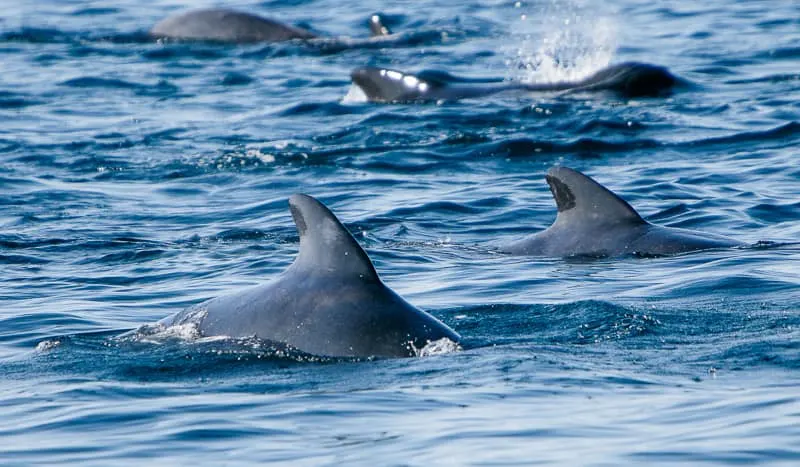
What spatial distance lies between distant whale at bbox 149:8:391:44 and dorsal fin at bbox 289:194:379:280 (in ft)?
71.1

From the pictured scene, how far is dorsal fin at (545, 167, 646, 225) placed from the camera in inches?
540

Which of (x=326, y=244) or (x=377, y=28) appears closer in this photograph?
(x=326, y=244)

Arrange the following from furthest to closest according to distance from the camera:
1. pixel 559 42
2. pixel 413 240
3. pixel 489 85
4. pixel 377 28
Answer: pixel 377 28 < pixel 559 42 < pixel 489 85 < pixel 413 240

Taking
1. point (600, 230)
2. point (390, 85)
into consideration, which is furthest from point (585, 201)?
point (390, 85)

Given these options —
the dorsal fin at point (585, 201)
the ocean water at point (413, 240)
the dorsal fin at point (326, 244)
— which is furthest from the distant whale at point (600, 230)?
the dorsal fin at point (326, 244)

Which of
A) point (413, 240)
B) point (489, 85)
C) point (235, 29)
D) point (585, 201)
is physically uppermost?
point (235, 29)

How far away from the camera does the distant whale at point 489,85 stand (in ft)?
79.0

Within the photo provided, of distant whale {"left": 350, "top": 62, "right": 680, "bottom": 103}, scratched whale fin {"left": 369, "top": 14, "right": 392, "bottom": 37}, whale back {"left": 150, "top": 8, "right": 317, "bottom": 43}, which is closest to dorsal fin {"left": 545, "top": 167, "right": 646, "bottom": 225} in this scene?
distant whale {"left": 350, "top": 62, "right": 680, "bottom": 103}

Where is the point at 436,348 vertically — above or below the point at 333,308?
below

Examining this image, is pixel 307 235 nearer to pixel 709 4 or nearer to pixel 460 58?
pixel 460 58

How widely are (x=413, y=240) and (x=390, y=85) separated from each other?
29.5 ft

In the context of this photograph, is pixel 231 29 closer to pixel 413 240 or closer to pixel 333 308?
pixel 413 240

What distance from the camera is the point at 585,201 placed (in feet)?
45.8

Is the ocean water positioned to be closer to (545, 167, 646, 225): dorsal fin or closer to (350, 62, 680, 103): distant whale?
(350, 62, 680, 103): distant whale
